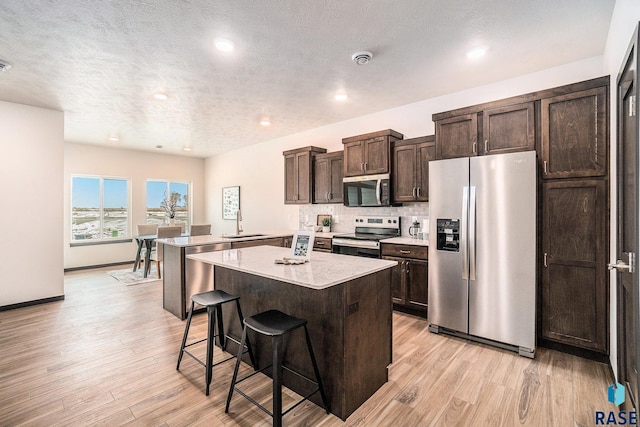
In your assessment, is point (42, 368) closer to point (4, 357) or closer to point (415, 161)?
point (4, 357)

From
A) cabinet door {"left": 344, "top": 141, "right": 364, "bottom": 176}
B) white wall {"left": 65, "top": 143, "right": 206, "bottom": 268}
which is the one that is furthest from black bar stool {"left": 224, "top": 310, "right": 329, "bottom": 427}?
white wall {"left": 65, "top": 143, "right": 206, "bottom": 268}

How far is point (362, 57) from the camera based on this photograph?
2.82 meters

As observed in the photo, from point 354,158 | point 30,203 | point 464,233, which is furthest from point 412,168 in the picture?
point 30,203

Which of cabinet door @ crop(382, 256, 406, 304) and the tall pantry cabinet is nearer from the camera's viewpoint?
the tall pantry cabinet

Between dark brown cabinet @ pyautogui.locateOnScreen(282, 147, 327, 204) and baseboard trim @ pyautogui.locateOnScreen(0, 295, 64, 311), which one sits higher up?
dark brown cabinet @ pyautogui.locateOnScreen(282, 147, 327, 204)

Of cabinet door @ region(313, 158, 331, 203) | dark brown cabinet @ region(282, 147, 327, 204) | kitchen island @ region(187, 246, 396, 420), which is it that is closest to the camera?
kitchen island @ region(187, 246, 396, 420)

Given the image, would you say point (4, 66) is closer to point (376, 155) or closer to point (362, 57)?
point (362, 57)

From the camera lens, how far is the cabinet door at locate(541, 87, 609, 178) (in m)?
2.52

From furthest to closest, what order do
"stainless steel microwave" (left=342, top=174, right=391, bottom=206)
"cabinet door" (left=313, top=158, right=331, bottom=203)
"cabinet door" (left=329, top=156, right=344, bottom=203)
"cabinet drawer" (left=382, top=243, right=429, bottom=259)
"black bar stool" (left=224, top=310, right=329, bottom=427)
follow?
"cabinet door" (left=313, top=158, right=331, bottom=203)
"cabinet door" (left=329, top=156, right=344, bottom=203)
"stainless steel microwave" (left=342, top=174, right=391, bottom=206)
"cabinet drawer" (left=382, top=243, right=429, bottom=259)
"black bar stool" (left=224, top=310, right=329, bottom=427)

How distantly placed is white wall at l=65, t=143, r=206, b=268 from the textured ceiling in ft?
8.77

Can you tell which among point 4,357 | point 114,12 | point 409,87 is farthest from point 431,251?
point 4,357

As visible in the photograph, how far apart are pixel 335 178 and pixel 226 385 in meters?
3.40

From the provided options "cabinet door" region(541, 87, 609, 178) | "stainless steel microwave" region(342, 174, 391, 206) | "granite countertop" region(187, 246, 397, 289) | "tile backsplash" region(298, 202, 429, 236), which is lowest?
"granite countertop" region(187, 246, 397, 289)

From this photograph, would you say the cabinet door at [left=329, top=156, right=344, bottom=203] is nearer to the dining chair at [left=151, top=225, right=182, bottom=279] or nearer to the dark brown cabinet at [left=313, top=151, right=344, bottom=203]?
the dark brown cabinet at [left=313, top=151, right=344, bottom=203]
